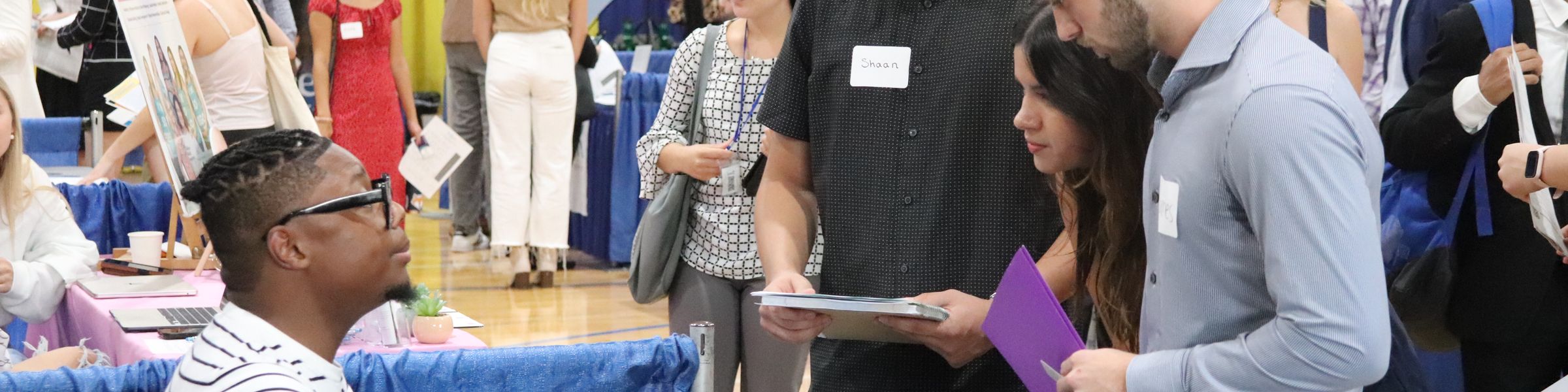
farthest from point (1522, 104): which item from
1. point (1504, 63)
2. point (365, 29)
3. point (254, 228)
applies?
point (365, 29)

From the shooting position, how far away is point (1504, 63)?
2928mm

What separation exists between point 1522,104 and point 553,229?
16.4ft

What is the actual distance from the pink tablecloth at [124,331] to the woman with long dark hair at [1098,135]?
4.08 ft

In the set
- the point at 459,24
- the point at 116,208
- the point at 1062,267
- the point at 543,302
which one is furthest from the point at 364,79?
the point at 1062,267

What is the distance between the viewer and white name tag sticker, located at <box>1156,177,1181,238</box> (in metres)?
1.52

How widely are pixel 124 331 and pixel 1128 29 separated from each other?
7.55ft

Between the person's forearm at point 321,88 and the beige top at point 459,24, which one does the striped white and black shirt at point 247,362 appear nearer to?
the person's forearm at point 321,88

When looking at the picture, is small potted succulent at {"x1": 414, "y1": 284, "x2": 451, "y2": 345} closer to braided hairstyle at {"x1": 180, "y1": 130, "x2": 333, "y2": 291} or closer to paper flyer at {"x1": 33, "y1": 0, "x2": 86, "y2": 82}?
braided hairstyle at {"x1": 180, "y1": 130, "x2": 333, "y2": 291}

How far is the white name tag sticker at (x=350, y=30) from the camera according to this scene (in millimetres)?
6855

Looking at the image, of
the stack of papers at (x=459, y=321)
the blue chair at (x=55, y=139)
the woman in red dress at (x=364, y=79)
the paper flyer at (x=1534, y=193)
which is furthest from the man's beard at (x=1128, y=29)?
the woman in red dress at (x=364, y=79)

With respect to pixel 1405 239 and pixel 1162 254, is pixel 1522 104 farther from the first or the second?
pixel 1162 254

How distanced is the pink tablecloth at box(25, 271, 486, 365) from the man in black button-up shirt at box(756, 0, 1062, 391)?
0.83 meters

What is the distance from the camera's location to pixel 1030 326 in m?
1.71

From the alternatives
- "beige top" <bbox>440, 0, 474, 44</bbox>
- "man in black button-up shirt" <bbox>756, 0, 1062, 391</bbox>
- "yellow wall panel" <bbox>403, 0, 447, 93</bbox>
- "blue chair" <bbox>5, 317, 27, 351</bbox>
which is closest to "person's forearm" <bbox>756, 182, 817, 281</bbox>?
"man in black button-up shirt" <bbox>756, 0, 1062, 391</bbox>
